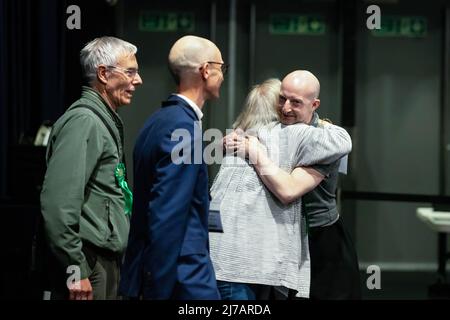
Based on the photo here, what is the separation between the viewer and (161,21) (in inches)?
226

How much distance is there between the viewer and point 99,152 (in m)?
2.54

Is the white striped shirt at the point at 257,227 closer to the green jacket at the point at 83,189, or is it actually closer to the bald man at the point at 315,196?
the bald man at the point at 315,196

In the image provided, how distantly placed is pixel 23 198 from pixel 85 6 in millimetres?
1250

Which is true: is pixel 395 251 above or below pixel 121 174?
below

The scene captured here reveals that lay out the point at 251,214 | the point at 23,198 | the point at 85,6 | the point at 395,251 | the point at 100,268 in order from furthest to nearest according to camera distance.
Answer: the point at 395,251 < the point at 85,6 < the point at 23,198 < the point at 100,268 < the point at 251,214

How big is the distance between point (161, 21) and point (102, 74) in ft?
10.3

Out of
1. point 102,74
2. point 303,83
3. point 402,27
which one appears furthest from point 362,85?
point 102,74

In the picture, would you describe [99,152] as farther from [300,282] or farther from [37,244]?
[300,282]

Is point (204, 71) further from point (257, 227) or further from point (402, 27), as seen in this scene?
point (402, 27)

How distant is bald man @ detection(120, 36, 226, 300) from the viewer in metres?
2.09

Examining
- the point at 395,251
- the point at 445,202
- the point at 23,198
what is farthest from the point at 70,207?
the point at 395,251

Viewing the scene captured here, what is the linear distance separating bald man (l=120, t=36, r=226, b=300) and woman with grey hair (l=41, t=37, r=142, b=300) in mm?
297

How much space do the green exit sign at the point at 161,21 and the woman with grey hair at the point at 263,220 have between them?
3368 millimetres

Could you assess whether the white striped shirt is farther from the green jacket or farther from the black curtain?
the black curtain
